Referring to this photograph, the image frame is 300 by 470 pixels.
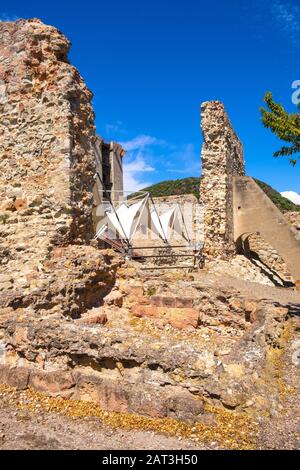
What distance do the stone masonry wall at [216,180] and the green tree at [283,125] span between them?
8040 millimetres

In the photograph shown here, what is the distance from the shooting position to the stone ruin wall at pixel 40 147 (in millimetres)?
5848

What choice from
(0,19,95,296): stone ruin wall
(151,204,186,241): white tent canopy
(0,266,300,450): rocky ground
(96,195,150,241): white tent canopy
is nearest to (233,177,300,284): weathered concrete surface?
(151,204,186,241): white tent canopy

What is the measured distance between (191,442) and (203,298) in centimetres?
300

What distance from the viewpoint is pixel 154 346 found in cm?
416

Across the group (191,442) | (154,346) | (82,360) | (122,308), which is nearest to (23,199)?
(122,308)

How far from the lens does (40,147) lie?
20.3ft

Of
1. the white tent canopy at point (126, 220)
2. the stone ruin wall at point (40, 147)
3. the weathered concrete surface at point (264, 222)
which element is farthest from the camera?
the weathered concrete surface at point (264, 222)

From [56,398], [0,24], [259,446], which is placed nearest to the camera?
[259,446]

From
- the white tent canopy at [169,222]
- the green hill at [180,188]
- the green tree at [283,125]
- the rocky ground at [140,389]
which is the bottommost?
the rocky ground at [140,389]

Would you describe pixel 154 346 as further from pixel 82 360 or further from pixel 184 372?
pixel 82 360

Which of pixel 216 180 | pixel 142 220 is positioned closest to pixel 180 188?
pixel 216 180

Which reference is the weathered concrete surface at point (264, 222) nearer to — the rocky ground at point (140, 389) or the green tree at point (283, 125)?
the green tree at point (283, 125)

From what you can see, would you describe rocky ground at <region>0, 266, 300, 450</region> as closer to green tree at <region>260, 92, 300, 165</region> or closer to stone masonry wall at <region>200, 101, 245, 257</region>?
green tree at <region>260, 92, 300, 165</region>

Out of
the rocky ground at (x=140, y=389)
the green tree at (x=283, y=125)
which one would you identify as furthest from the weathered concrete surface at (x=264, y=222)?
the rocky ground at (x=140, y=389)
